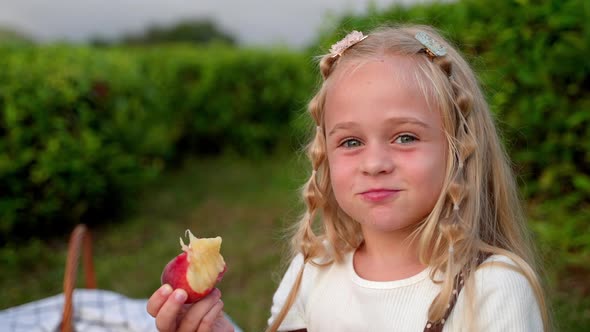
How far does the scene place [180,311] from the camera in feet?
5.59

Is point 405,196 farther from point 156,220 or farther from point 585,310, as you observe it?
point 156,220

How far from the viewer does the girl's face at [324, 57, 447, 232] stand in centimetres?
165

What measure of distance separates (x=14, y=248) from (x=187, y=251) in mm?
3962

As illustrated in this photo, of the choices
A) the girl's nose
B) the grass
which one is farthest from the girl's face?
the grass

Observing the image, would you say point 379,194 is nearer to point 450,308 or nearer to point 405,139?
point 405,139

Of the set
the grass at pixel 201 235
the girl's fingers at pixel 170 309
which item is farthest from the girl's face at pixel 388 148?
the grass at pixel 201 235

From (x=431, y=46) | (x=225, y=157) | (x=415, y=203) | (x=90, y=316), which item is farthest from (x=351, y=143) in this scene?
(x=225, y=157)

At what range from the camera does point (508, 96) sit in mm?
3877

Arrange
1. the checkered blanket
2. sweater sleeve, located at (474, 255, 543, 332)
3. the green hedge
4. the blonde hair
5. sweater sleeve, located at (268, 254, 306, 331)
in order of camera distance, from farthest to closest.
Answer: the green hedge → the checkered blanket → sweater sleeve, located at (268, 254, 306, 331) → the blonde hair → sweater sleeve, located at (474, 255, 543, 332)

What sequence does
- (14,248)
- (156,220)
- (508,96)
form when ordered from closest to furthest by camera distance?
(508,96) < (14,248) < (156,220)

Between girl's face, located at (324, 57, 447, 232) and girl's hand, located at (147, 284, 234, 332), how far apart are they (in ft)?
1.58

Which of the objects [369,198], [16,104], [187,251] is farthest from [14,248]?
[369,198]

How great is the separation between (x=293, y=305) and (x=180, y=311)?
478 mm

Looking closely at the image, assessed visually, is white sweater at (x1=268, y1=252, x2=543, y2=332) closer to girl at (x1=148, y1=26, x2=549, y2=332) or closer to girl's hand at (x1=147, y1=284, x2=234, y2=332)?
girl at (x1=148, y1=26, x2=549, y2=332)
